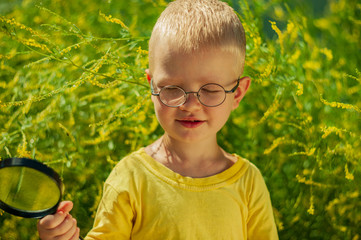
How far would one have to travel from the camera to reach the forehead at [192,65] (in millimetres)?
942

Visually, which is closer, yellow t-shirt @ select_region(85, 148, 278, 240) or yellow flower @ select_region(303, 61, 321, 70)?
yellow t-shirt @ select_region(85, 148, 278, 240)

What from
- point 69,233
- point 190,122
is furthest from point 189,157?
point 69,233

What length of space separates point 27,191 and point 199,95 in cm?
40

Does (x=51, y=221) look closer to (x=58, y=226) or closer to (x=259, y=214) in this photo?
(x=58, y=226)

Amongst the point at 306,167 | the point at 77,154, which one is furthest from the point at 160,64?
the point at 306,167

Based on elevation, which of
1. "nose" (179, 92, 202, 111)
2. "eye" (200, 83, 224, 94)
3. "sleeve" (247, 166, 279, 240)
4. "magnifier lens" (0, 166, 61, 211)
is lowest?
"sleeve" (247, 166, 279, 240)

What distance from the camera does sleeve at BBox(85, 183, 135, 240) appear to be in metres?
1.01

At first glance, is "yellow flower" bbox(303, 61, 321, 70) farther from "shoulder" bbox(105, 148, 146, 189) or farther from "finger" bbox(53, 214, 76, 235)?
"finger" bbox(53, 214, 76, 235)

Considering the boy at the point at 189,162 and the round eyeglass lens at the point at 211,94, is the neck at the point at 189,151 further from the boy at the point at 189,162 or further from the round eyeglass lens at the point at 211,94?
the round eyeglass lens at the point at 211,94

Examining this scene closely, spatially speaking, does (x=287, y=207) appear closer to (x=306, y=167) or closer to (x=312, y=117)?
(x=306, y=167)

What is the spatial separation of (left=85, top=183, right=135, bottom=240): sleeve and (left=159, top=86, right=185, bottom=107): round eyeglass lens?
237 millimetres

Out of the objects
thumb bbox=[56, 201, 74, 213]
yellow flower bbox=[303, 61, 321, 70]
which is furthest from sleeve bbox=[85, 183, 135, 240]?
yellow flower bbox=[303, 61, 321, 70]

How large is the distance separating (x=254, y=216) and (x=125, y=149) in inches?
21.6

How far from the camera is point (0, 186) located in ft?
2.84
